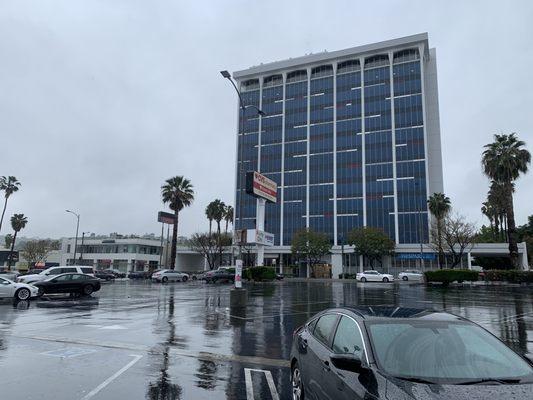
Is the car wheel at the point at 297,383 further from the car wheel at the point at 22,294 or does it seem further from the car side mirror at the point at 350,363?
the car wheel at the point at 22,294

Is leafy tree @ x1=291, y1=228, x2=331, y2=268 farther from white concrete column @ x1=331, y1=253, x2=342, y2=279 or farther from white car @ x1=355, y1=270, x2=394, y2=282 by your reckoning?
white car @ x1=355, y1=270, x2=394, y2=282

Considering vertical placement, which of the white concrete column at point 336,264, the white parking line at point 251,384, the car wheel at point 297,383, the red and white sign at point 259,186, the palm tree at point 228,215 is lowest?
the white parking line at point 251,384

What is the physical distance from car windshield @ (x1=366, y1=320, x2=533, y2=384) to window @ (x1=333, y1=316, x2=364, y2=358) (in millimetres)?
165

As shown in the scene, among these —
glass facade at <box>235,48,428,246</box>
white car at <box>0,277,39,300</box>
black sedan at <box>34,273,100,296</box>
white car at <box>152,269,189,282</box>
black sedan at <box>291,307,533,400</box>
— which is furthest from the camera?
glass facade at <box>235,48,428,246</box>

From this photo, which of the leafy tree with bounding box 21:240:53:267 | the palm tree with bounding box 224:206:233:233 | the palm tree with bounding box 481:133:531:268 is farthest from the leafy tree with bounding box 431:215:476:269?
the leafy tree with bounding box 21:240:53:267

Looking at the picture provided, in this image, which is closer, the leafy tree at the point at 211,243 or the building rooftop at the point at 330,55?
the leafy tree at the point at 211,243

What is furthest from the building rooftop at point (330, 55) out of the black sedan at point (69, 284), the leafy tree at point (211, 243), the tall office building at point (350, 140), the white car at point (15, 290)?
the white car at point (15, 290)

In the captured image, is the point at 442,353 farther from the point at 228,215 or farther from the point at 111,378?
the point at 228,215

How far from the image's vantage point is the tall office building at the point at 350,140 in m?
85.0

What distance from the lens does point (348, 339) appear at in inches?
182

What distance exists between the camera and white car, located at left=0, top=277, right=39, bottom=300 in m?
21.7

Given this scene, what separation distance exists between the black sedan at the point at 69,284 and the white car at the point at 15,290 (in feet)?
9.70

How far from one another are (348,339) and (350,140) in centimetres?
9059

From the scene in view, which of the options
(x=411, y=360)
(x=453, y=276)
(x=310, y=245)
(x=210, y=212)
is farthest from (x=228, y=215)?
(x=411, y=360)
